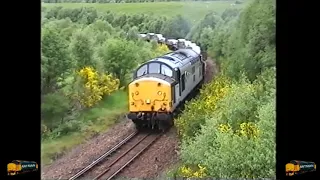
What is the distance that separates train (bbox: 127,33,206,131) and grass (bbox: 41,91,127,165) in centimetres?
7

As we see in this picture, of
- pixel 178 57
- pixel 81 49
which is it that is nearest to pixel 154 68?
pixel 178 57

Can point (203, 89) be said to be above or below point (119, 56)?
below

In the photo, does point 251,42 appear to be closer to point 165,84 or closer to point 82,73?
point 165,84

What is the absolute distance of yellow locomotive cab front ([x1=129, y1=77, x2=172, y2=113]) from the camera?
2.97m

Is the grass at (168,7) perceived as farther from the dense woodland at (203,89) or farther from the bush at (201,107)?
the bush at (201,107)

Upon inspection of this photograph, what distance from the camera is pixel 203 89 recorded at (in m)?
3.07

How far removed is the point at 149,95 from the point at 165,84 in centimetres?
12
